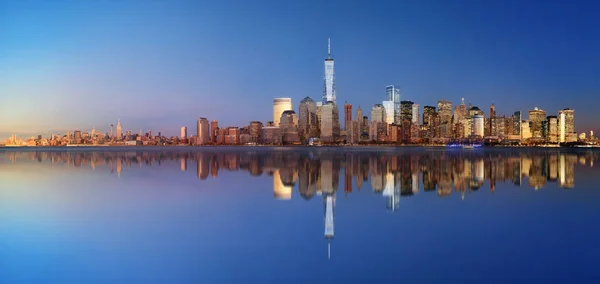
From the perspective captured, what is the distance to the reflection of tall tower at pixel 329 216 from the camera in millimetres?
12724

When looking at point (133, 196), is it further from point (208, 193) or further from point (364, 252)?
point (364, 252)

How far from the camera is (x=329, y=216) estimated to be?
1691 cm

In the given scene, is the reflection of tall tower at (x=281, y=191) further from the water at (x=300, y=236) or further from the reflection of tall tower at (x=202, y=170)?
the reflection of tall tower at (x=202, y=170)

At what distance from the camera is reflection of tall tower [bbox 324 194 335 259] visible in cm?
1272

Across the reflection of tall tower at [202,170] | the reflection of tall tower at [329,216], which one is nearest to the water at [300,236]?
the reflection of tall tower at [329,216]

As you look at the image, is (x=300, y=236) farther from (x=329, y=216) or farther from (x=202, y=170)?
(x=202, y=170)

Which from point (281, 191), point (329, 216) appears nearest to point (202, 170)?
point (281, 191)

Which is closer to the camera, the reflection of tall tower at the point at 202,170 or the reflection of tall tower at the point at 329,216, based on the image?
the reflection of tall tower at the point at 329,216

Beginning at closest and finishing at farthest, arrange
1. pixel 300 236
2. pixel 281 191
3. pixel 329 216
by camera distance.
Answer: pixel 300 236
pixel 329 216
pixel 281 191

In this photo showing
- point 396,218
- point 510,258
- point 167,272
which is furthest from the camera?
point 396,218

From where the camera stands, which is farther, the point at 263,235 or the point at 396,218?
the point at 396,218

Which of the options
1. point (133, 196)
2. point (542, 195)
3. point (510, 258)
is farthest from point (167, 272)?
point (542, 195)

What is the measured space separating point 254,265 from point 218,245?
89.1 inches

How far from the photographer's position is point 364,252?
37.5 feet
